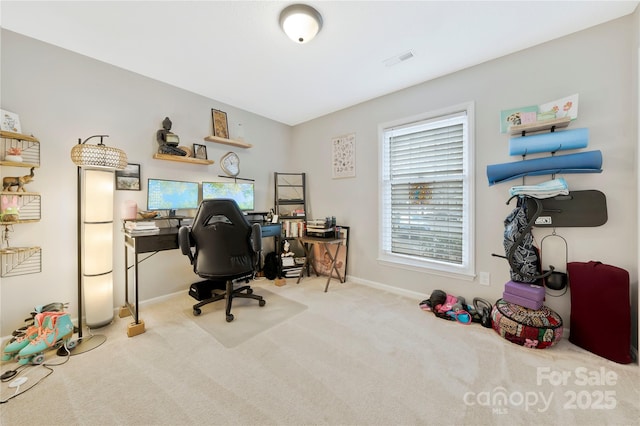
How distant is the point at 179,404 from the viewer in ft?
4.22

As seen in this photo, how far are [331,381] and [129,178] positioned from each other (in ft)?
8.78

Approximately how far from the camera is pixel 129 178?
242 centimetres

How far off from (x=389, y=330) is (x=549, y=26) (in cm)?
276

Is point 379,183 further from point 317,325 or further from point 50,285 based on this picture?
point 50,285

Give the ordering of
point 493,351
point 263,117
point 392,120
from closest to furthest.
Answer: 1. point 493,351
2. point 392,120
3. point 263,117

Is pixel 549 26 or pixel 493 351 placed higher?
pixel 549 26

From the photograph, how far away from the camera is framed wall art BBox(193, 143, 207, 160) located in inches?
113

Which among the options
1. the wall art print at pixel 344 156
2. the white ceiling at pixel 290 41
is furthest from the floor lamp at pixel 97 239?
the wall art print at pixel 344 156

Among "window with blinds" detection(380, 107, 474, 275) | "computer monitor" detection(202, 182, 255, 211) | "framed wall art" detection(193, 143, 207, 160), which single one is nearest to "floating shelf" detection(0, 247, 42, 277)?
"computer monitor" detection(202, 182, 255, 211)

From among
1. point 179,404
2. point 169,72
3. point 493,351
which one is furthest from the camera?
point 169,72

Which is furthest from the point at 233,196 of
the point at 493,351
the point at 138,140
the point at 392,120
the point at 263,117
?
the point at 493,351

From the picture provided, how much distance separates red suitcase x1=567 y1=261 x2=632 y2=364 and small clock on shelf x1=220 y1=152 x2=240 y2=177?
3613mm

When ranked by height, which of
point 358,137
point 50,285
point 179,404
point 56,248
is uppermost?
point 358,137

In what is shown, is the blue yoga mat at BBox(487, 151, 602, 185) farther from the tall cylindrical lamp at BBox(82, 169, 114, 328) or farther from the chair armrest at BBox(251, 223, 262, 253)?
the tall cylindrical lamp at BBox(82, 169, 114, 328)
